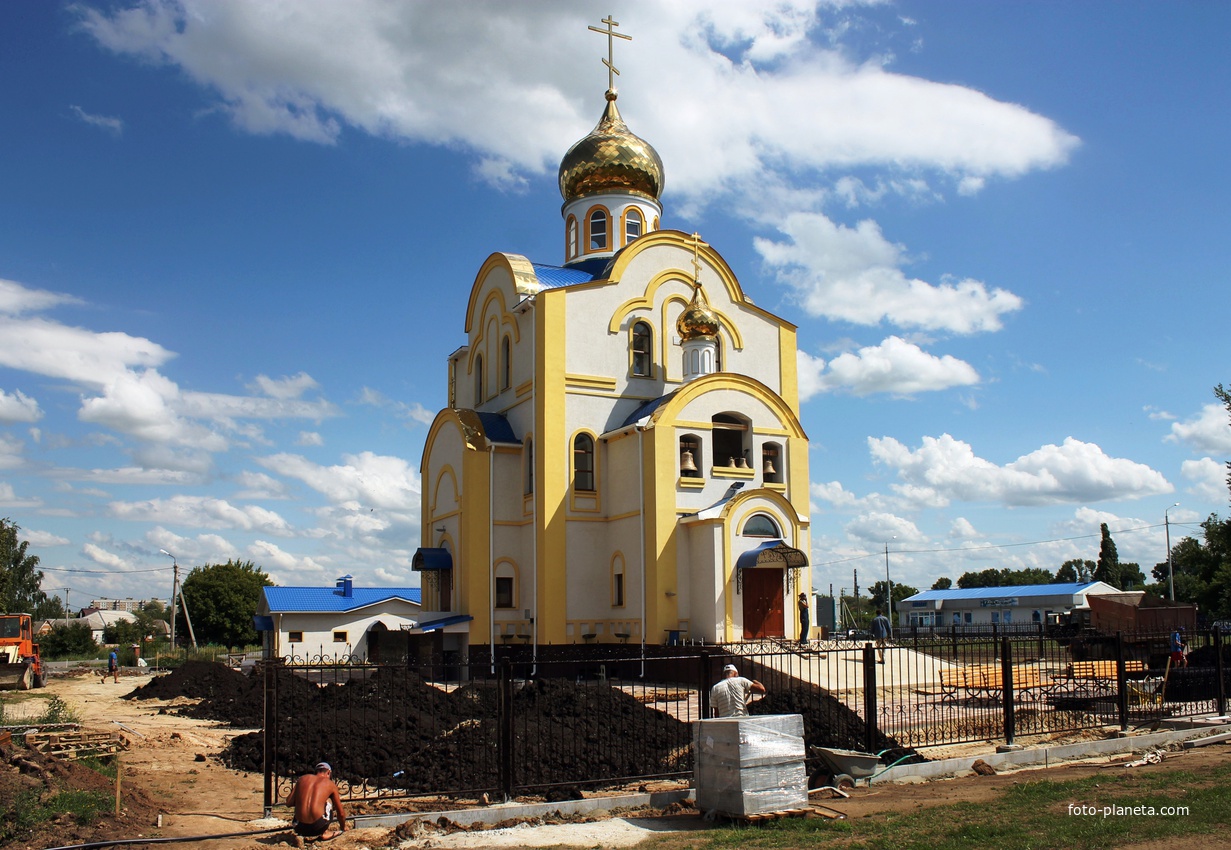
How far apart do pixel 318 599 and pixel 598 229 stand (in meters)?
15.3

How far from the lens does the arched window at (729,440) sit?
2536 centimetres

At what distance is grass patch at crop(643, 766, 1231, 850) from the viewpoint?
809 centimetres

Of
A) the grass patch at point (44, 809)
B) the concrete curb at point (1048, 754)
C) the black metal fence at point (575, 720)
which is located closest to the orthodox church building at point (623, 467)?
the black metal fence at point (575, 720)

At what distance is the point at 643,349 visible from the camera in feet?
87.9

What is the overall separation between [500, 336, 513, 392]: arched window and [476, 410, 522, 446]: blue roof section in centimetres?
97

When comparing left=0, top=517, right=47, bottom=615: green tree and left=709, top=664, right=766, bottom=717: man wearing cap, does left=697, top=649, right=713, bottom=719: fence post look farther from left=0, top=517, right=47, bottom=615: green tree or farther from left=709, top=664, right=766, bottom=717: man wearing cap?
left=0, top=517, right=47, bottom=615: green tree

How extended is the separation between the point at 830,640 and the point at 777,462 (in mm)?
4530

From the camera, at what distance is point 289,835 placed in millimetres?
8945

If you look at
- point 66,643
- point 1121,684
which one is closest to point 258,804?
point 1121,684

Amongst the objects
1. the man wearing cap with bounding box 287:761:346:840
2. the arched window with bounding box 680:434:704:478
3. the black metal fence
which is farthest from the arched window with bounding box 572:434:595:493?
the man wearing cap with bounding box 287:761:346:840

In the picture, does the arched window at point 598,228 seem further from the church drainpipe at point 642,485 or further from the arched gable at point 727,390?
the church drainpipe at point 642,485

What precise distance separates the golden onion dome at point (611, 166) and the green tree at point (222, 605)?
128 feet

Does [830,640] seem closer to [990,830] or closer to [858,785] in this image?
[858,785]

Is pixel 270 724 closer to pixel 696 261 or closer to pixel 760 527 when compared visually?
pixel 760 527
